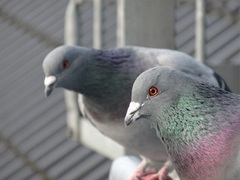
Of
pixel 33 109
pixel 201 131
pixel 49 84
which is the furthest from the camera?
pixel 33 109

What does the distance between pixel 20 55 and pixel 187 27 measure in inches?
117

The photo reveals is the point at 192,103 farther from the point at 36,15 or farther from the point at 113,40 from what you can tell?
the point at 36,15

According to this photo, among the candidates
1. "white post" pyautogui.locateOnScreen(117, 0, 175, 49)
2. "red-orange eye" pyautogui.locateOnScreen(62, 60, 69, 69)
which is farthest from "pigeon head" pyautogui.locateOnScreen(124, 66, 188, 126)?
"white post" pyautogui.locateOnScreen(117, 0, 175, 49)

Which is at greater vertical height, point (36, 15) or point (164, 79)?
point (164, 79)

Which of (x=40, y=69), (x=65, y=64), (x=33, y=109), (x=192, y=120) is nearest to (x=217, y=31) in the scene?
(x=40, y=69)

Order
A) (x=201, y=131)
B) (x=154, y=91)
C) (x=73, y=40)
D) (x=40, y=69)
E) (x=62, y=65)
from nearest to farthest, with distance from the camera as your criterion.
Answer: (x=201, y=131)
(x=154, y=91)
(x=62, y=65)
(x=73, y=40)
(x=40, y=69)

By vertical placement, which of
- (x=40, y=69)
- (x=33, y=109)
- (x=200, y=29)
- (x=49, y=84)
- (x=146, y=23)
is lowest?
(x=33, y=109)

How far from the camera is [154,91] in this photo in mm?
3242

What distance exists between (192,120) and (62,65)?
1.81 meters

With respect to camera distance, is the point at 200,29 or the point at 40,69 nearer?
the point at 200,29

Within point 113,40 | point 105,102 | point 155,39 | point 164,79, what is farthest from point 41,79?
point 164,79

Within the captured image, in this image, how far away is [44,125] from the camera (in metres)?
9.45

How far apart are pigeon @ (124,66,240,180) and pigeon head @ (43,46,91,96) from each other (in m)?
1.40

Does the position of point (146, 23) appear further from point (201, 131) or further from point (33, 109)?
point (33, 109)
